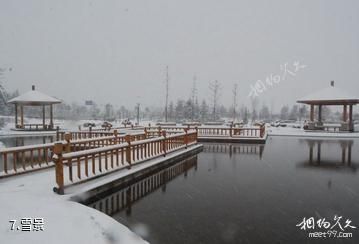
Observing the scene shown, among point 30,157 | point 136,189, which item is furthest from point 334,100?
point 30,157

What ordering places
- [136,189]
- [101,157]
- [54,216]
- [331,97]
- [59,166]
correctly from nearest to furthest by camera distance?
[54,216], [59,166], [136,189], [101,157], [331,97]

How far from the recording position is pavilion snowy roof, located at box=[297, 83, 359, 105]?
24.5 metres

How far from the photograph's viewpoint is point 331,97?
25.6m

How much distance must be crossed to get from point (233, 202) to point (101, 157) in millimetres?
5215

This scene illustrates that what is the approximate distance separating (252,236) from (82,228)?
2.74m

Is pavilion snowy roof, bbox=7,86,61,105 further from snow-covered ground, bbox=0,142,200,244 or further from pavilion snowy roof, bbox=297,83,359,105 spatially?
pavilion snowy roof, bbox=297,83,359,105

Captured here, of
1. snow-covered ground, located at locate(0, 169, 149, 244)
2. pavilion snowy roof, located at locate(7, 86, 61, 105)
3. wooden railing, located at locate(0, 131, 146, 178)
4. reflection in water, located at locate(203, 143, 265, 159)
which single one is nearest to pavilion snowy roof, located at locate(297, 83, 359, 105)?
reflection in water, located at locate(203, 143, 265, 159)

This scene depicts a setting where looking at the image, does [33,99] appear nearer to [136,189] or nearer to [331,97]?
[136,189]

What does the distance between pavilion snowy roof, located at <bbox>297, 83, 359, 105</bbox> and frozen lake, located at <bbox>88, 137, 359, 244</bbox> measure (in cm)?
1902

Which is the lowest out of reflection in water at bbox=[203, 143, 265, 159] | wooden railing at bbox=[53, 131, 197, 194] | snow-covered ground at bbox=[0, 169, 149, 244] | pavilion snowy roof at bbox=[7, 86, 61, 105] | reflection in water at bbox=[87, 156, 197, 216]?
reflection in water at bbox=[203, 143, 265, 159]

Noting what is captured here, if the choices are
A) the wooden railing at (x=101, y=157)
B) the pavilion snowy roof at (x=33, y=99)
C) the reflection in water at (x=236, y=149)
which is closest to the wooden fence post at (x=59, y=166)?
the wooden railing at (x=101, y=157)

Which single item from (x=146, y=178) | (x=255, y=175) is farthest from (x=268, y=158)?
(x=146, y=178)

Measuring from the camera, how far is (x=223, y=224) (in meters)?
4.33

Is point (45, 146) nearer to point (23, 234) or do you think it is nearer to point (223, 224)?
point (23, 234)
